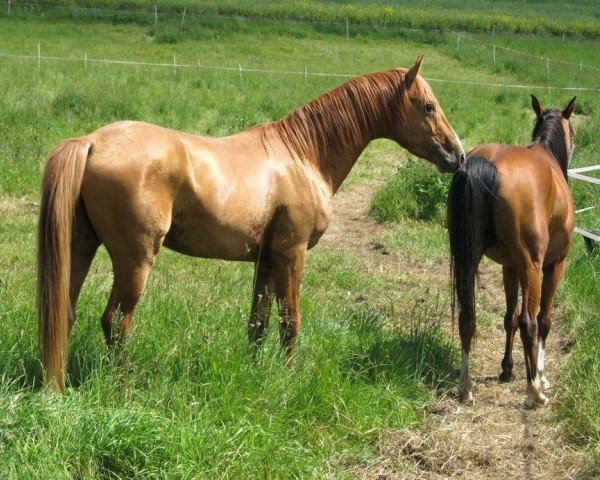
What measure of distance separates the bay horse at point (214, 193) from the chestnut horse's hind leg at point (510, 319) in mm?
1076

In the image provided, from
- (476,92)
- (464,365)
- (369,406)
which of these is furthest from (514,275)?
(476,92)

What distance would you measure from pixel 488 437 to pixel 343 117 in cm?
212

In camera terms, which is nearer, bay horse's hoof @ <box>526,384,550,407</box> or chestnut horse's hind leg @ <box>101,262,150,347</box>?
chestnut horse's hind leg @ <box>101,262,150,347</box>

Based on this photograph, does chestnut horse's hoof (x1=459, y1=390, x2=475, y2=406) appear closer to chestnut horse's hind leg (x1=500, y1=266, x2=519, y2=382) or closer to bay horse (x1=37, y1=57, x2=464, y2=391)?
chestnut horse's hind leg (x1=500, y1=266, x2=519, y2=382)

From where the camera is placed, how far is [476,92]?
22906 mm

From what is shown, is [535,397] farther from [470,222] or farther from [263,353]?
[263,353]

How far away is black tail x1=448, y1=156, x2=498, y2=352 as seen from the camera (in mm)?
5496

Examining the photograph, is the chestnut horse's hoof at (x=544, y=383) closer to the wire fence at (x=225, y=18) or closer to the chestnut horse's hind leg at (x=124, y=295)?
the chestnut horse's hind leg at (x=124, y=295)

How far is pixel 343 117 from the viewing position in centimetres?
534

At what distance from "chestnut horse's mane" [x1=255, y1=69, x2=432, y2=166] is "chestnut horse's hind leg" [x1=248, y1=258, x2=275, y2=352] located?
0.77 metres

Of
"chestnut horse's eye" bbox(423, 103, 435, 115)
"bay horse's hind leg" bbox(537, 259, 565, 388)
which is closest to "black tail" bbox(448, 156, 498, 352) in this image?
"chestnut horse's eye" bbox(423, 103, 435, 115)

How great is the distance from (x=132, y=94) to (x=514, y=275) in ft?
41.1

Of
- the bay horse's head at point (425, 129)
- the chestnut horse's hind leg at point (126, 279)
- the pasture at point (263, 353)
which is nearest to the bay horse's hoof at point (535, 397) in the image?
the pasture at point (263, 353)

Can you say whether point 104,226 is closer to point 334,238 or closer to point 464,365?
point 464,365
